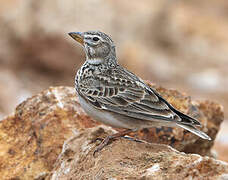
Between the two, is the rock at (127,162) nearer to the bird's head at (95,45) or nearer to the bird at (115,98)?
the bird at (115,98)

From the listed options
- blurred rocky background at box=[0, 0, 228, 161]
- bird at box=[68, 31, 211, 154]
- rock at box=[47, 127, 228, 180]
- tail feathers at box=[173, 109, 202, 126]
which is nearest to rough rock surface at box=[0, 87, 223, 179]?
rock at box=[47, 127, 228, 180]

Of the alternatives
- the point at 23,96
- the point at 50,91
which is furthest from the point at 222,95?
the point at 50,91

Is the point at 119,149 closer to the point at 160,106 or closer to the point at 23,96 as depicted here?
the point at 160,106

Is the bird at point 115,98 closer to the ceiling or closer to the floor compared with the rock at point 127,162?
closer to the ceiling

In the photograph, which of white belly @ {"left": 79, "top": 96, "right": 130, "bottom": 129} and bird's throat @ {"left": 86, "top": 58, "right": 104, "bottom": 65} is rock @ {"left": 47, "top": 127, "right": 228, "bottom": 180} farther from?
bird's throat @ {"left": 86, "top": 58, "right": 104, "bottom": 65}

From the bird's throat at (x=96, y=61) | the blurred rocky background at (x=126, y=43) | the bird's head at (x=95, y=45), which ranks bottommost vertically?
the blurred rocky background at (x=126, y=43)

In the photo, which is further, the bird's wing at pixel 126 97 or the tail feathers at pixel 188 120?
the bird's wing at pixel 126 97

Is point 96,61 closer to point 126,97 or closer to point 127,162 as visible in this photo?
point 126,97

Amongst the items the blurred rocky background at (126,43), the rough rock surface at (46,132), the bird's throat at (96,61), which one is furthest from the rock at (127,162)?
the blurred rocky background at (126,43)
